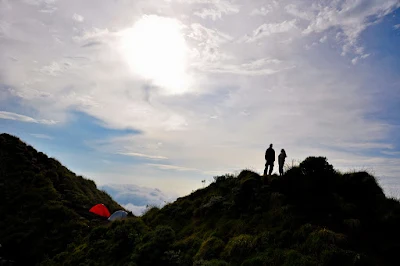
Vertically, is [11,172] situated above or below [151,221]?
above

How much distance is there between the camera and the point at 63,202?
33.8m

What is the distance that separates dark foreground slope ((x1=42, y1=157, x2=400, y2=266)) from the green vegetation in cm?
5

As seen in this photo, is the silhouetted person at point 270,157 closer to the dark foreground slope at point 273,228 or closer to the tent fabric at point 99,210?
the dark foreground slope at point 273,228

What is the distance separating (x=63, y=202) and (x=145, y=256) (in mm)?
19832

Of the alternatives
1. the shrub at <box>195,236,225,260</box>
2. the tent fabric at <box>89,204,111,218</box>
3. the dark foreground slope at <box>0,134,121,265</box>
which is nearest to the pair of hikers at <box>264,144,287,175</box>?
the shrub at <box>195,236,225,260</box>

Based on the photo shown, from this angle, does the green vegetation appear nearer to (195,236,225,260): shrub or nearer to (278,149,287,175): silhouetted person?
(195,236,225,260): shrub

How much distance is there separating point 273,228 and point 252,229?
1.36m

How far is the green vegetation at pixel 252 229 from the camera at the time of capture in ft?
43.5

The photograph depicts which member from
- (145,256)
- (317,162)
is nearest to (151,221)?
(145,256)

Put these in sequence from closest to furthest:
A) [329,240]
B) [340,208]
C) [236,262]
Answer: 1. [329,240]
2. [236,262]
3. [340,208]

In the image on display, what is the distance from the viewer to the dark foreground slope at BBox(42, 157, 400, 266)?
13078mm

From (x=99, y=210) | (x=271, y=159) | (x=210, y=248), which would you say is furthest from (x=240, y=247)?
(x=99, y=210)

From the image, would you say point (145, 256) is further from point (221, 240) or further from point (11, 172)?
point (11, 172)

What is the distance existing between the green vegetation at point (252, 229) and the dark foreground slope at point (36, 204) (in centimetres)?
15
